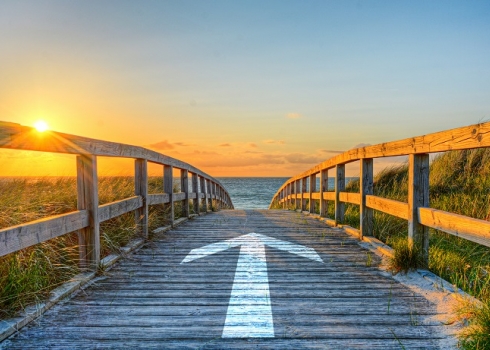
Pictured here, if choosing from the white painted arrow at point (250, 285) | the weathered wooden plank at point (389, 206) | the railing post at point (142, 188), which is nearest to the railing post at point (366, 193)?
the weathered wooden plank at point (389, 206)

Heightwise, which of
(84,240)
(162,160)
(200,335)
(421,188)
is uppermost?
(162,160)

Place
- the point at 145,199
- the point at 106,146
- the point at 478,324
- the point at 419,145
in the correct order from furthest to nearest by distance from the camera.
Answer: the point at 145,199
the point at 106,146
the point at 419,145
the point at 478,324

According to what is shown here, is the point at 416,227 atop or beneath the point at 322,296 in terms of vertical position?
atop

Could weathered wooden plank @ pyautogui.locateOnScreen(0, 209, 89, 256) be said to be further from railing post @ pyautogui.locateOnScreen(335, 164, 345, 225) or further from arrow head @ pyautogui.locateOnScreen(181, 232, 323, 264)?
railing post @ pyautogui.locateOnScreen(335, 164, 345, 225)

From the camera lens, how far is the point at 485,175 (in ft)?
24.0

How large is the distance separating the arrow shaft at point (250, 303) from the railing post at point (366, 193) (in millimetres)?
1734

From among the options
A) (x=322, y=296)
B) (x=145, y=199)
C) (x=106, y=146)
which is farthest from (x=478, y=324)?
(x=145, y=199)

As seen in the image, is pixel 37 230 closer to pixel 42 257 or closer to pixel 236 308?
pixel 42 257

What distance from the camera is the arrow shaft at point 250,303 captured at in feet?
8.60

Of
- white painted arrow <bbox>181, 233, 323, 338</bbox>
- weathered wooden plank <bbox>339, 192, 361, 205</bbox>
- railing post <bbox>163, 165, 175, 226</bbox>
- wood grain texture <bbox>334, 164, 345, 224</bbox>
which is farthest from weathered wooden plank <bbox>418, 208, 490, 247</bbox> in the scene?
railing post <bbox>163, 165, 175, 226</bbox>

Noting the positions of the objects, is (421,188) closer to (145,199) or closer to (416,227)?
(416,227)

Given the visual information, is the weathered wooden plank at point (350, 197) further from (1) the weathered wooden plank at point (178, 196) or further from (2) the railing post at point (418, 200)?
(1) the weathered wooden plank at point (178, 196)

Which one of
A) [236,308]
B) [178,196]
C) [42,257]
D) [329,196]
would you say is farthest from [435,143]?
[178,196]

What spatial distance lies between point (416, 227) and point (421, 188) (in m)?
0.39
